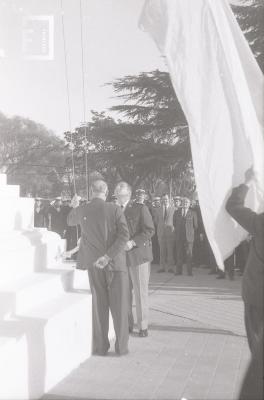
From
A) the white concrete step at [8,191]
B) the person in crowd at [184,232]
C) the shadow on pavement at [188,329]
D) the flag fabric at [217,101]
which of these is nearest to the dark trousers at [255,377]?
the flag fabric at [217,101]

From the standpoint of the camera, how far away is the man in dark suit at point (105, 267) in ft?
21.3

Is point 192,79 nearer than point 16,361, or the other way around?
point 192,79

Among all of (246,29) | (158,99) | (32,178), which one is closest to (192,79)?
(246,29)

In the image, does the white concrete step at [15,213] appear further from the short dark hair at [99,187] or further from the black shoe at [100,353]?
the black shoe at [100,353]

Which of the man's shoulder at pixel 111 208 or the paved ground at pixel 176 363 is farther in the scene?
the man's shoulder at pixel 111 208

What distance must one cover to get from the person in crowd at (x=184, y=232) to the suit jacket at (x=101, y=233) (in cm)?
819

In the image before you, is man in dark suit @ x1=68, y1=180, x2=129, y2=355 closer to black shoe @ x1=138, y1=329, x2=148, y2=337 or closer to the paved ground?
the paved ground

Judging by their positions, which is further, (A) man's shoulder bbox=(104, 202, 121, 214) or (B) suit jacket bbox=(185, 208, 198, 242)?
(B) suit jacket bbox=(185, 208, 198, 242)

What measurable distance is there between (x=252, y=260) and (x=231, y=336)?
3.88 metres

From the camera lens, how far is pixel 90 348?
6578 mm

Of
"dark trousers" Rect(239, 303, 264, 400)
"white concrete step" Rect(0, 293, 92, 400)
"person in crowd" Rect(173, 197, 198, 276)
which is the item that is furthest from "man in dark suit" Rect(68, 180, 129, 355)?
"person in crowd" Rect(173, 197, 198, 276)

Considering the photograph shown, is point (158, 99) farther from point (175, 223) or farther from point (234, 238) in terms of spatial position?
point (234, 238)

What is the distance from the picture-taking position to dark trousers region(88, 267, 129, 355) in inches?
256

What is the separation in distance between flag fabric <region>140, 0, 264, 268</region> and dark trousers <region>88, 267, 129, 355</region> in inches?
99.9
